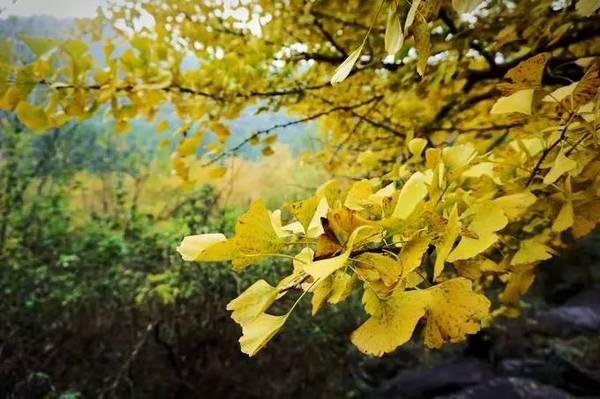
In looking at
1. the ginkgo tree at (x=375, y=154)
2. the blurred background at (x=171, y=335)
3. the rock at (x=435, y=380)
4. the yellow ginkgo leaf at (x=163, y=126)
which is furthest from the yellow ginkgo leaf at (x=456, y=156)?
the rock at (x=435, y=380)

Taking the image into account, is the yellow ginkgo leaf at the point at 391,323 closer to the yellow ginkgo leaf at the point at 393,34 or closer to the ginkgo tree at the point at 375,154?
the ginkgo tree at the point at 375,154

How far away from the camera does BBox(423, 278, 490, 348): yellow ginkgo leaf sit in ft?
1.49

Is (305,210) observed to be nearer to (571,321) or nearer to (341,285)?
(341,285)

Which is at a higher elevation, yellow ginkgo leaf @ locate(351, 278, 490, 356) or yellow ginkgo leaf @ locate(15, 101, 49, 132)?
yellow ginkgo leaf @ locate(15, 101, 49, 132)

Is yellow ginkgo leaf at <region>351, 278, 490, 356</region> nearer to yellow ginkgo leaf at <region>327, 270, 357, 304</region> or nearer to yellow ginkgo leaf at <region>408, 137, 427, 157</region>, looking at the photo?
yellow ginkgo leaf at <region>327, 270, 357, 304</region>

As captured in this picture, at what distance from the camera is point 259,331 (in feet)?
1.47

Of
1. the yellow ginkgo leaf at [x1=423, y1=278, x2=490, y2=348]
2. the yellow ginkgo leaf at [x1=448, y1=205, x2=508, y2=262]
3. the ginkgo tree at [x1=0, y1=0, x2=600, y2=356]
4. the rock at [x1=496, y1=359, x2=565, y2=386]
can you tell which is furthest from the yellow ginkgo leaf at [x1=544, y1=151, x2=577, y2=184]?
the rock at [x1=496, y1=359, x2=565, y2=386]

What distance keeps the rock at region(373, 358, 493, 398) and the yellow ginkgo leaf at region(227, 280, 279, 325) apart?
571 centimetres

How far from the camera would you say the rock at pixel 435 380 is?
5.60 m

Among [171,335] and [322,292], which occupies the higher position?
[322,292]

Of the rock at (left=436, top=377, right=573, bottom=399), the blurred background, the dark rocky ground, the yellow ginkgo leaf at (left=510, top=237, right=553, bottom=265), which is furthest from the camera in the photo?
the dark rocky ground

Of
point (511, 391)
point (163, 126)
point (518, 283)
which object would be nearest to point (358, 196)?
point (518, 283)

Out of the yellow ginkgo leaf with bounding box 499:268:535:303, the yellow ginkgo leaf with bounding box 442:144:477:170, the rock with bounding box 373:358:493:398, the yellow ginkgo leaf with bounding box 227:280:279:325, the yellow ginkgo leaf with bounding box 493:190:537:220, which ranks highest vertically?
the yellow ginkgo leaf with bounding box 227:280:279:325

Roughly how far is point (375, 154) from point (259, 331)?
68cm
